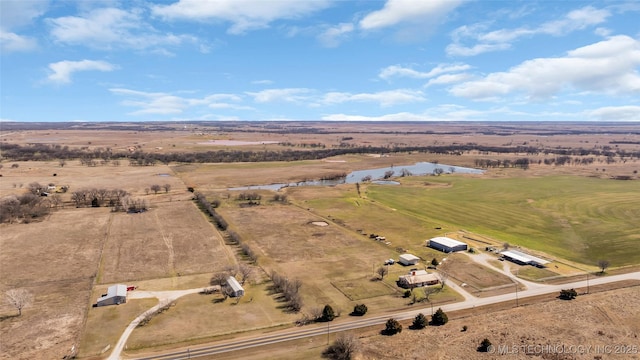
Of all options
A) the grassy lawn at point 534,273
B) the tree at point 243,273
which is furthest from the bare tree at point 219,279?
the grassy lawn at point 534,273

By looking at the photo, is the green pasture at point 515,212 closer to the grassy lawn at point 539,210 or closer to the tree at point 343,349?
the grassy lawn at point 539,210

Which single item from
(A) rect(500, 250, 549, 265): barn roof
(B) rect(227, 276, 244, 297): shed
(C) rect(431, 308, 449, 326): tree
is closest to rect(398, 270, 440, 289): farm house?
(C) rect(431, 308, 449, 326): tree

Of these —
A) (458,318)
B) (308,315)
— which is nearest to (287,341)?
(308,315)

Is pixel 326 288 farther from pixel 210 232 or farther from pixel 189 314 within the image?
pixel 210 232

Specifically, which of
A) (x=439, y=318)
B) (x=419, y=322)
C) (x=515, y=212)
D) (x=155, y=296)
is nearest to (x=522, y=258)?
(x=439, y=318)

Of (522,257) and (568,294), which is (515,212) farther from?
(568,294)
